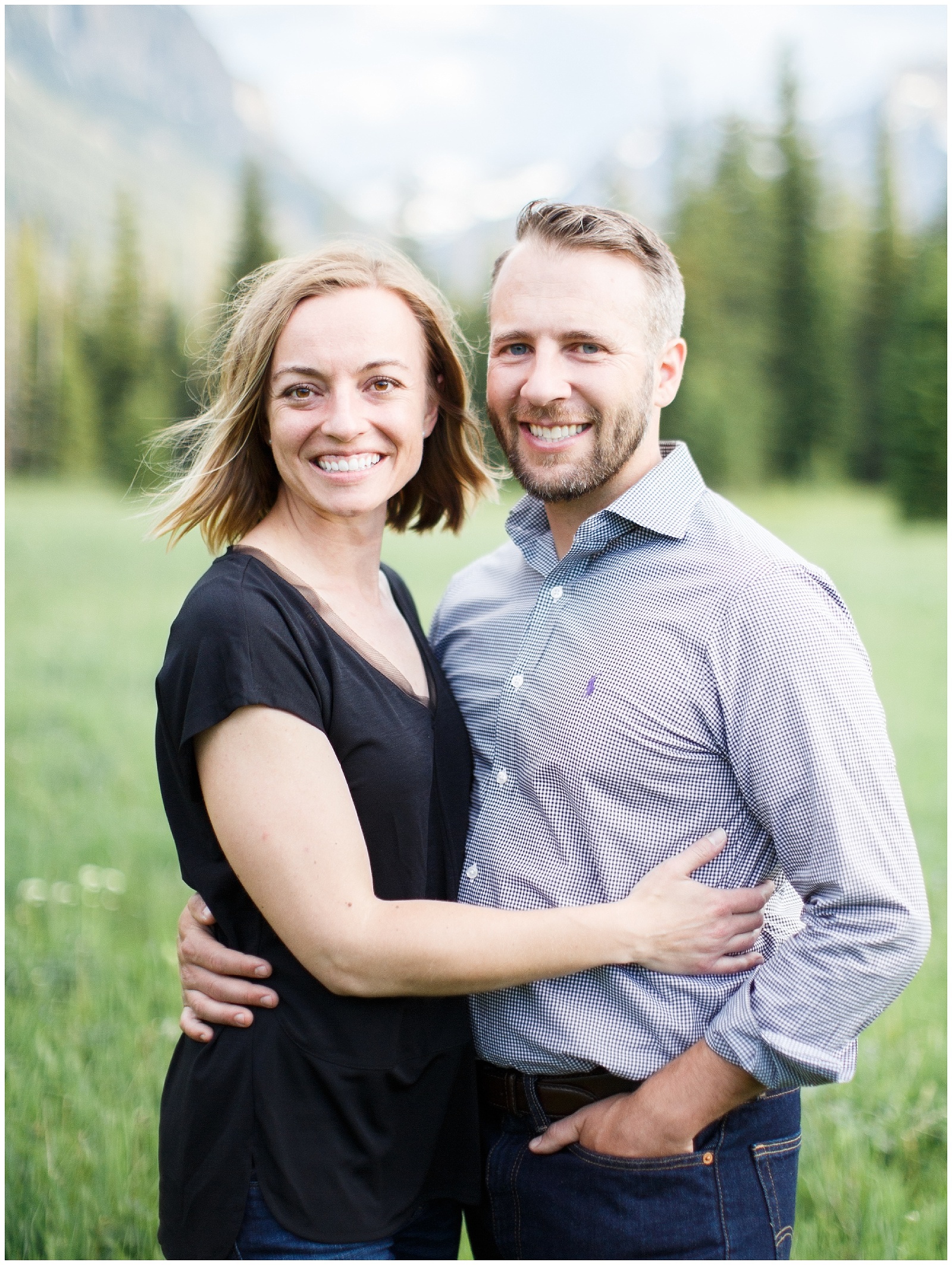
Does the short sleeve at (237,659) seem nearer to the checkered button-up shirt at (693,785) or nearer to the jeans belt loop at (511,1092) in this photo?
the checkered button-up shirt at (693,785)

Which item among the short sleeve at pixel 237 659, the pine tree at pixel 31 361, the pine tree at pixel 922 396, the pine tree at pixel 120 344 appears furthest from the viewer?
the pine tree at pixel 120 344

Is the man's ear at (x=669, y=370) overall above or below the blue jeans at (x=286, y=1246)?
above

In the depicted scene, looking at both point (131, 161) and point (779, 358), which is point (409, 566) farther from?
point (131, 161)

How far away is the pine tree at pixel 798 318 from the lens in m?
35.7

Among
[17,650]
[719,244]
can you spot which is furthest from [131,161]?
[17,650]

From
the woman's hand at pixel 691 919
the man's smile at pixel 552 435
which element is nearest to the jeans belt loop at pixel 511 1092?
the woman's hand at pixel 691 919

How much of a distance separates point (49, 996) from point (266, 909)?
10.6ft

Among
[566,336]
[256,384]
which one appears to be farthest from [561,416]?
[256,384]

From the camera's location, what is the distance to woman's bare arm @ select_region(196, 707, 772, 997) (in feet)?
6.51

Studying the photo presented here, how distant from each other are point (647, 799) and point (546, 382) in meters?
1.00

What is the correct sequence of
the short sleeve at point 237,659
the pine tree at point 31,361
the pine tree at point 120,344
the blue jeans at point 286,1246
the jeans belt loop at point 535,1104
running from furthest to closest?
the pine tree at point 120,344 < the pine tree at point 31,361 < the jeans belt loop at point 535,1104 < the blue jeans at point 286,1246 < the short sleeve at point 237,659

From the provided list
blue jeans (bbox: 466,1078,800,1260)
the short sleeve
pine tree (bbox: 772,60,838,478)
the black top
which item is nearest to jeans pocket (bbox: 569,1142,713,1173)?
blue jeans (bbox: 466,1078,800,1260)

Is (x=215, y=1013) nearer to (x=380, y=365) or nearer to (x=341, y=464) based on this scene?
(x=341, y=464)

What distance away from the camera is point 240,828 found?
6.57ft
